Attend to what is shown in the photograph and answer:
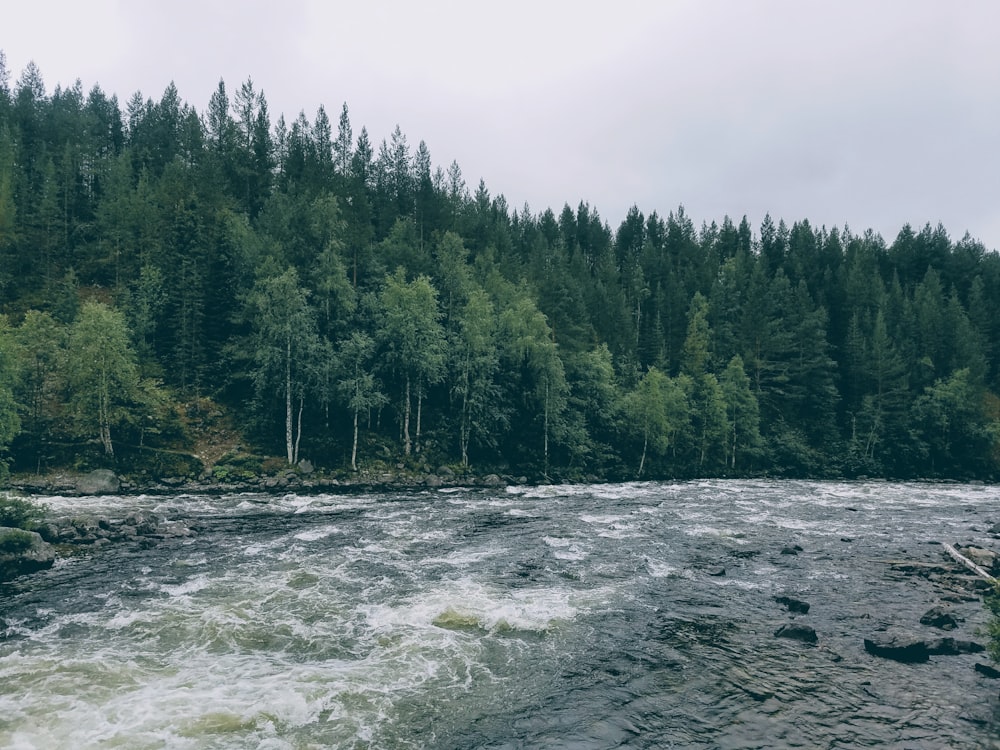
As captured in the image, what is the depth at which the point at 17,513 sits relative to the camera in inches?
1069

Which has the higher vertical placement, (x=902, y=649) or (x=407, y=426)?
(x=407, y=426)

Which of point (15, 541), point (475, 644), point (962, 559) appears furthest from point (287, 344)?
point (962, 559)

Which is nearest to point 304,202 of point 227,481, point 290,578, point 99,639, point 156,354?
point 156,354

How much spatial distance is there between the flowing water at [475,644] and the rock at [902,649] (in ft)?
1.54

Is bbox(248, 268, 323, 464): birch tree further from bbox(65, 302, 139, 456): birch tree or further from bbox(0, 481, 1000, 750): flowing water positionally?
bbox(0, 481, 1000, 750): flowing water

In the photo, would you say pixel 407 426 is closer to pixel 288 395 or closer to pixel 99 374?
pixel 288 395

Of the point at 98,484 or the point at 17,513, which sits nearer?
the point at 17,513

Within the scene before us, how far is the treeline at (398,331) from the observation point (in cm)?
5459

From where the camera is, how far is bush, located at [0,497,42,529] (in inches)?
1049

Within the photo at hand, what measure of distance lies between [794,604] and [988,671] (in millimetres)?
6202

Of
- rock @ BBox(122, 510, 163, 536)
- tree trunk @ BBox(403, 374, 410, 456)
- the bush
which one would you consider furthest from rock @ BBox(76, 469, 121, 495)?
tree trunk @ BBox(403, 374, 410, 456)

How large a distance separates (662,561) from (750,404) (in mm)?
57164

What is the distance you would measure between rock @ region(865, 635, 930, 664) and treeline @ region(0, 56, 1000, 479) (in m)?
44.6

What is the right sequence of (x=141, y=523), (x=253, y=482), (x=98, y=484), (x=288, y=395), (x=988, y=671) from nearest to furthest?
(x=988, y=671) < (x=141, y=523) < (x=98, y=484) < (x=253, y=482) < (x=288, y=395)
